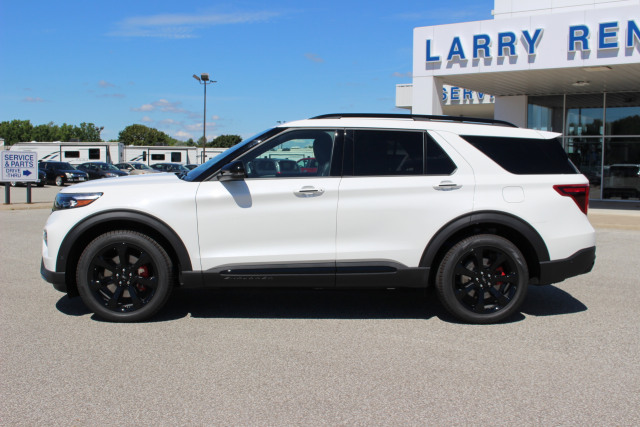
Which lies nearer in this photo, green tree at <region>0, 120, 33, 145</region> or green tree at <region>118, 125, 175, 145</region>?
green tree at <region>0, 120, 33, 145</region>

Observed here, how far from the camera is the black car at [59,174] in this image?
32.8 meters

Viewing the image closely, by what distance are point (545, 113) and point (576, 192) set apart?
16.0 m

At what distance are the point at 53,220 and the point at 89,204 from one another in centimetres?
36

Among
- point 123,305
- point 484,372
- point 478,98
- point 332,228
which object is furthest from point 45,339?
point 478,98

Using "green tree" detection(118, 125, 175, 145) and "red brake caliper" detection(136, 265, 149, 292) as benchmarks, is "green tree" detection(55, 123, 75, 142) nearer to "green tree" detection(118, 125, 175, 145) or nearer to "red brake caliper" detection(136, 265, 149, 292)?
"green tree" detection(118, 125, 175, 145)

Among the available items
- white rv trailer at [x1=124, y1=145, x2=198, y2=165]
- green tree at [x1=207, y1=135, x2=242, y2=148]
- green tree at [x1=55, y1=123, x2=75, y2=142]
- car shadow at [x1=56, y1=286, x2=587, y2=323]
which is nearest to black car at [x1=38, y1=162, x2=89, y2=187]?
white rv trailer at [x1=124, y1=145, x2=198, y2=165]

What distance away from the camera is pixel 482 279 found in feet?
16.1

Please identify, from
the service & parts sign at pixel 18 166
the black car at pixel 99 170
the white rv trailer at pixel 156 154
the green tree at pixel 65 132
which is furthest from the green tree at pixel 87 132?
the service & parts sign at pixel 18 166

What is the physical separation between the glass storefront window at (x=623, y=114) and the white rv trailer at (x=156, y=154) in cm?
4014

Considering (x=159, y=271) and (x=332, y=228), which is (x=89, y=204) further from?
(x=332, y=228)

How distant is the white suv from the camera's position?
4.73m

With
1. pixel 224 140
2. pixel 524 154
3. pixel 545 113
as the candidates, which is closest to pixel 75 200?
pixel 524 154

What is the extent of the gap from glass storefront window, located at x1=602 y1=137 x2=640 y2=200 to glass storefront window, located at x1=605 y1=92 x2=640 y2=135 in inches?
11.9

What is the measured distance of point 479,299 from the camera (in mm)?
4926
